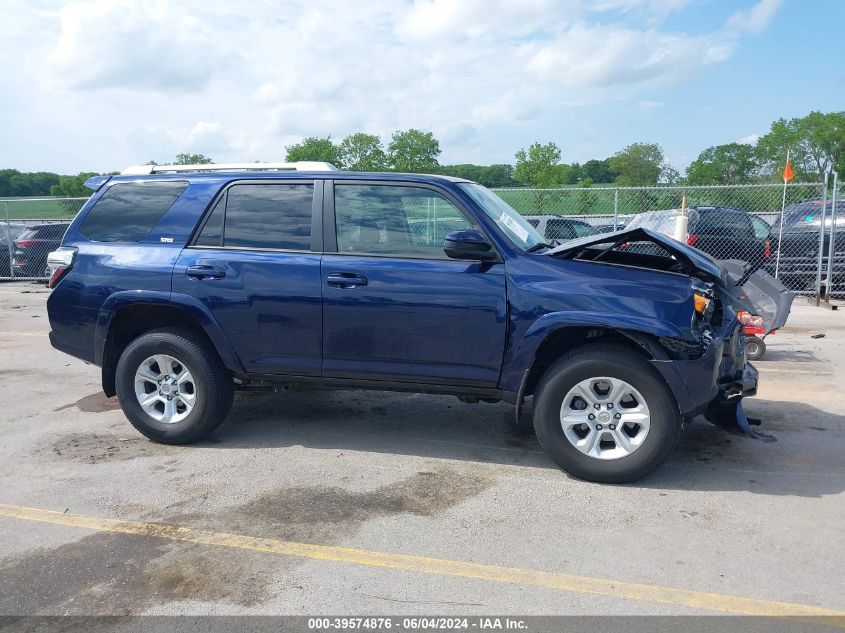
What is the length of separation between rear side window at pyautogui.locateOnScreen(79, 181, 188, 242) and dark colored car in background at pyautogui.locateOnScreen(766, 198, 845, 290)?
36.9 ft

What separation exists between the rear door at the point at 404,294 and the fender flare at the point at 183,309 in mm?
726

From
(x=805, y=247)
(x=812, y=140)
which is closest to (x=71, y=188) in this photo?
(x=805, y=247)

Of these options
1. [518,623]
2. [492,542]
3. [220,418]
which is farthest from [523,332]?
[220,418]

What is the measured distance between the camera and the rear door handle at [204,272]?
16.7ft

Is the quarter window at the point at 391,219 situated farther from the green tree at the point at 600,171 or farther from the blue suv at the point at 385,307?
the green tree at the point at 600,171

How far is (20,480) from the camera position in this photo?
4.75 metres

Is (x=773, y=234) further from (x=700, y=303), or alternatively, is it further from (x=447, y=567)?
(x=447, y=567)

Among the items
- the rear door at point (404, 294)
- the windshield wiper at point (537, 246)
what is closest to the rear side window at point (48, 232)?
the rear door at point (404, 294)

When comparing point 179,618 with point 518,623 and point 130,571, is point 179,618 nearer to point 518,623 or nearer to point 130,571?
point 130,571

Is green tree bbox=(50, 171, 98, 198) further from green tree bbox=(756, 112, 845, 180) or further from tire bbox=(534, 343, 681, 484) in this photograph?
green tree bbox=(756, 112, 845, 180)

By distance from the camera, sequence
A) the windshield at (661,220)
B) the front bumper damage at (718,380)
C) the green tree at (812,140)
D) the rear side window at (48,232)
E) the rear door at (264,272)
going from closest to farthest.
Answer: the front bumper damage at (718,380) → the rear door at (264,272) → the windshield at (661,220) → the rear side window at (48,232) → the green tree at (812,140)

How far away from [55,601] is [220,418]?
7.10 feet

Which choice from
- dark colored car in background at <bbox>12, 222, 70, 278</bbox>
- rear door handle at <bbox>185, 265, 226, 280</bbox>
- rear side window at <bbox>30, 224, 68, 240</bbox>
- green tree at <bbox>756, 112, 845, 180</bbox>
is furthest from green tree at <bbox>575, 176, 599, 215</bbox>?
green tree at <bbox>756, 112, 845, 180</bbox>

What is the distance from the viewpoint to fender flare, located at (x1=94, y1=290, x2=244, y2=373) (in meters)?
5.12
